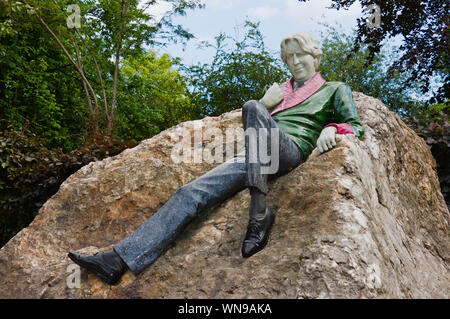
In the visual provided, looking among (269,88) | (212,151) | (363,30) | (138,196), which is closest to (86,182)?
(138,196)

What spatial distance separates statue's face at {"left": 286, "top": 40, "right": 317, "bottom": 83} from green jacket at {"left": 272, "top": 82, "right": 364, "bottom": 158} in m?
0.19

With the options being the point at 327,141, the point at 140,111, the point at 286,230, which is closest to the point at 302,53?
the point at 327,141

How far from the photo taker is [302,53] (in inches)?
142

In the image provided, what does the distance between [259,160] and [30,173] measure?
385cm

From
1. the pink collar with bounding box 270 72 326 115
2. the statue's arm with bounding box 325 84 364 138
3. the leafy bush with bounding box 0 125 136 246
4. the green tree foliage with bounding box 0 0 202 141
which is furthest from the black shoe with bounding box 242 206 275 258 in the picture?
the green tree foliage with bounding box 0 0 202 141

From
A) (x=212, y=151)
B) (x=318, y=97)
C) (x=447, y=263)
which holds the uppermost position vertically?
(x=318, y=97)

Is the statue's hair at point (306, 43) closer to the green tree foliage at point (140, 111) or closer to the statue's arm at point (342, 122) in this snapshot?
the statue's arm at point (342, 122)

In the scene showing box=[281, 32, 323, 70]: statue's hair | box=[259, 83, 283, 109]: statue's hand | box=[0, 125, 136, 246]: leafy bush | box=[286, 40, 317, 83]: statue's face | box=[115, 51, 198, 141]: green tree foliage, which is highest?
box=[115, 51, 198, 141]: green tree foliage

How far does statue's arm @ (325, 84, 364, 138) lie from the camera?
10.4 feet

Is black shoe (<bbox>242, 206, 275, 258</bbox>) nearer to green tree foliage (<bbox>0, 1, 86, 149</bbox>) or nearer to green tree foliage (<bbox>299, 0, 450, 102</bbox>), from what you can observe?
green tree foliage (<bbox>299, 0, 450, 102</bbox>)

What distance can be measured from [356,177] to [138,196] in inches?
73.3

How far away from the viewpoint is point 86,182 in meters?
3.81

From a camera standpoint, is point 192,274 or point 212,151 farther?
point 212,151
